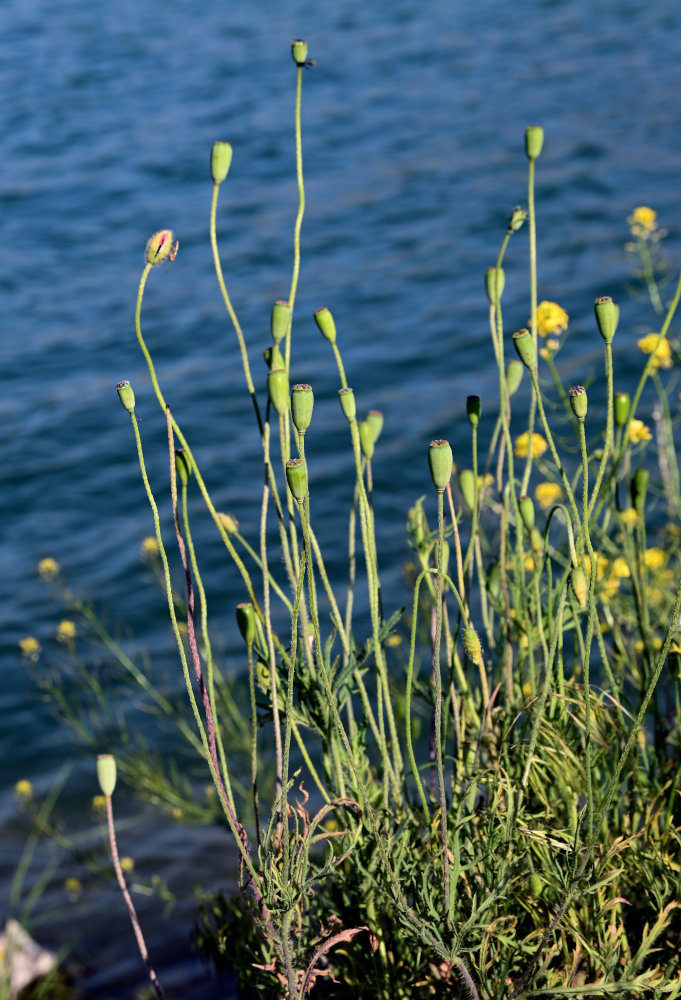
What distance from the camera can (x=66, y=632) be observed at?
4.07 m

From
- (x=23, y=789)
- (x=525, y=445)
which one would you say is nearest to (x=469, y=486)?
(x=525, y=445)

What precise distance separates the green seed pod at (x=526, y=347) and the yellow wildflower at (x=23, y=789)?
3079 mm

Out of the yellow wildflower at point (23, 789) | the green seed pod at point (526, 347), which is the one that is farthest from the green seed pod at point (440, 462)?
the yellow wildflower at point (23, 789)

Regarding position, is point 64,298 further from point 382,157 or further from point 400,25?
point 400,25

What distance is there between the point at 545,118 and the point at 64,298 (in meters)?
4.13

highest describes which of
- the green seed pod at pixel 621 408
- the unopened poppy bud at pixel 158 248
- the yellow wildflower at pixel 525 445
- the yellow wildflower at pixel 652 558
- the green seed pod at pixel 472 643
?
the unopened poppy bud at pixel 158 248

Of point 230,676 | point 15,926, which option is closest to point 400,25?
point 230,676

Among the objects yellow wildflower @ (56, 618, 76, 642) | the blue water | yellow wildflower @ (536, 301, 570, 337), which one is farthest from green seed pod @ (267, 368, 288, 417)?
yellow wildflower @ (56, 618, 76, 642)

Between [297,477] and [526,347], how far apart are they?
0.42 metres

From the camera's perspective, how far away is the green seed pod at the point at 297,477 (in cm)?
138

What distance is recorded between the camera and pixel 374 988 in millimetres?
1909

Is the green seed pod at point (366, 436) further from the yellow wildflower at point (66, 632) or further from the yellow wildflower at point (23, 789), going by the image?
the yellow wildflower at point (23, 789)

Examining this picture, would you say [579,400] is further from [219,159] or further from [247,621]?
[219,159]

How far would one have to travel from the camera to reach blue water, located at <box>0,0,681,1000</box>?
5578 mm
